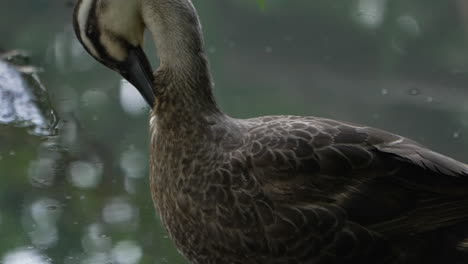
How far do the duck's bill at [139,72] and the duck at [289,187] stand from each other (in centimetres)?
9

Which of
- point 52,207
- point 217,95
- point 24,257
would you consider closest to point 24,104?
point 52,207

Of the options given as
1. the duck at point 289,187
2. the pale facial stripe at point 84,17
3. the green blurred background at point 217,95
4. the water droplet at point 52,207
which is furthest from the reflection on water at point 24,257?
the pale facial stripe at point 84,17

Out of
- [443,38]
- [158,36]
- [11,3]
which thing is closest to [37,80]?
[11,3]

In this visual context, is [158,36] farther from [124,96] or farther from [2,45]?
[2,45]

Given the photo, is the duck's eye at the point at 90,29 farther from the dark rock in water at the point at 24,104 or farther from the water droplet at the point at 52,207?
the dark rock in water at the point at 24,104

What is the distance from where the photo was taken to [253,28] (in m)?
4.64

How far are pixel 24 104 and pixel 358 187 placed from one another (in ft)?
6.34

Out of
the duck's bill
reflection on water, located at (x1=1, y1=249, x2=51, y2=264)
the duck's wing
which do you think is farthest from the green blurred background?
the duck's wing

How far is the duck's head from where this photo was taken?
2.56 metres

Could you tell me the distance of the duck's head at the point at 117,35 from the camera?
8.39 feet

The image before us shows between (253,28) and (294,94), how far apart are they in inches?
23.7

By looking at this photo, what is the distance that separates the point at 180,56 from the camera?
2574mm

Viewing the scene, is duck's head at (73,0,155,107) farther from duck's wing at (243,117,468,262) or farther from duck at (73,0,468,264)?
duck's wing at (243,117,468,262)

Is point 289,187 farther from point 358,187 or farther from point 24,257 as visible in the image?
point 24,257
